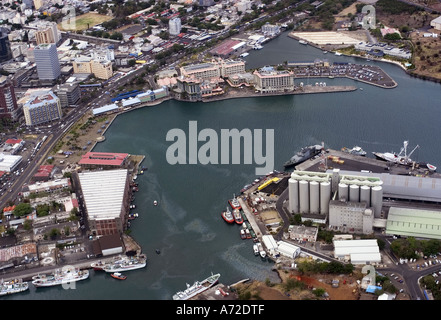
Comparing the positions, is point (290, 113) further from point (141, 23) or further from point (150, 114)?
point (141, 23)

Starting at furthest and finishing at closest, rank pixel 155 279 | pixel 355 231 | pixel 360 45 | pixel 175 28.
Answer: pixel 175 28
pixel 360 45
pixel 355 231
pixel 155 279

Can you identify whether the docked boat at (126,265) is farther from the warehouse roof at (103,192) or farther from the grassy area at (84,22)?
the grassy area at (84,22)

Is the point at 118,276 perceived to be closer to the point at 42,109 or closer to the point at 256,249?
the point at 256,249

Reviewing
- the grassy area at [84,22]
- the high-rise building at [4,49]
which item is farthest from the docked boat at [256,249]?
the grassy area at [84,22]

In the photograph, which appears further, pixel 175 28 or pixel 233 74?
pixel 175 28

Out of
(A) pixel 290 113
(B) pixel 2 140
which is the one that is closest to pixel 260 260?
(A) pixel 290 113

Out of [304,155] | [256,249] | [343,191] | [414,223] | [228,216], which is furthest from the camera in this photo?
[304,155]

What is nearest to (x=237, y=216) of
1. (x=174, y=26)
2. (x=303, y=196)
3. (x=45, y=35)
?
(x=303, y=196)
